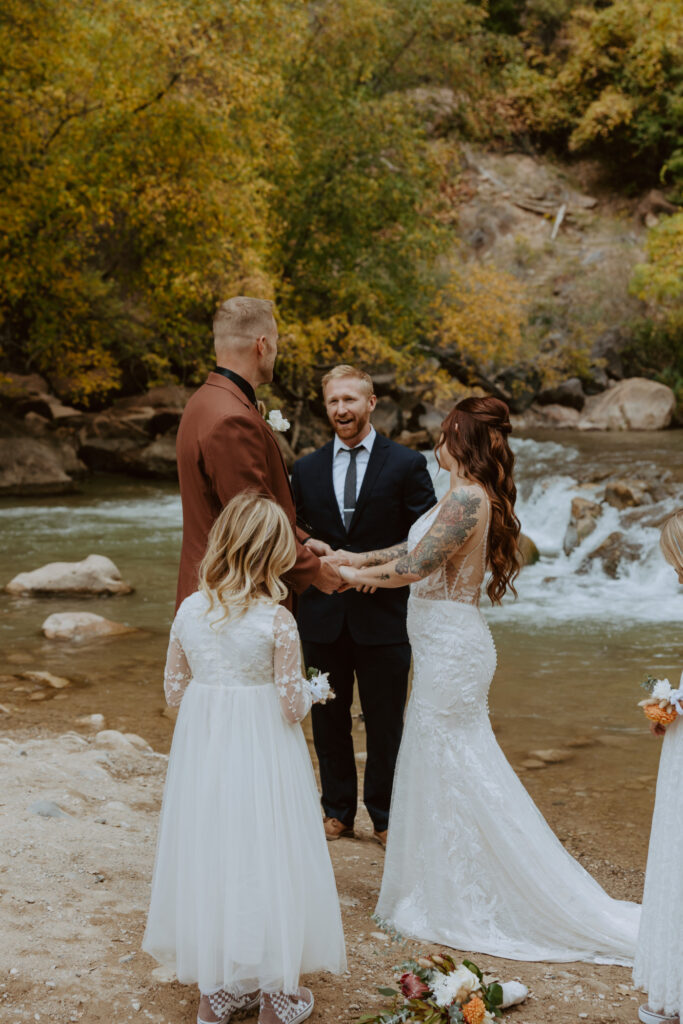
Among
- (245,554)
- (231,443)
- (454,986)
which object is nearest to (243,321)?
(231,443)

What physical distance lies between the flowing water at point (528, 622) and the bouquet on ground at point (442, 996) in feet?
10.4

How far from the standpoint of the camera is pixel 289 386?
20.3 meters

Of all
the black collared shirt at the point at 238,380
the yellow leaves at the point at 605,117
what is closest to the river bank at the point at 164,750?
the black collared shirt at the point at 238,380

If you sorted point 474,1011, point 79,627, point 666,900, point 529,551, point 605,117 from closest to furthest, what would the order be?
point 474,1011 → point 666,900 → point 79,627 → point 529,551 → point 605,117

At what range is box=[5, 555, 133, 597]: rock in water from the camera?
1031 centimetres

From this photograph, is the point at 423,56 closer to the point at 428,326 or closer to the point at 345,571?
the point at 428,326

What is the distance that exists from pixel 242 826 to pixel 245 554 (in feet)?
2.55

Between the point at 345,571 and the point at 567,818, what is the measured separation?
2.35 meters

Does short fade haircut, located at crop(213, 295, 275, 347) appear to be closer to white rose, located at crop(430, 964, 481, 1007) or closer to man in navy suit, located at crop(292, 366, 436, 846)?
man in navy suit, located at crop(292, 366, 436, 846)

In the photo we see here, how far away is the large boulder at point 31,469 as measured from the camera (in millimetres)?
16969

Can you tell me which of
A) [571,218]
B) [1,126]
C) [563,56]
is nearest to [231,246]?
[1,126]

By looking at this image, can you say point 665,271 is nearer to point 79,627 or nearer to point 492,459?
point 79,627

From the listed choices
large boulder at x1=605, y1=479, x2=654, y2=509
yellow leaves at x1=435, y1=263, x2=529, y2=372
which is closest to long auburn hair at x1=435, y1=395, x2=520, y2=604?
large boulder at x1=605, y1=479, x2=654, y2=509

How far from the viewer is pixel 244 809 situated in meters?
2.80
